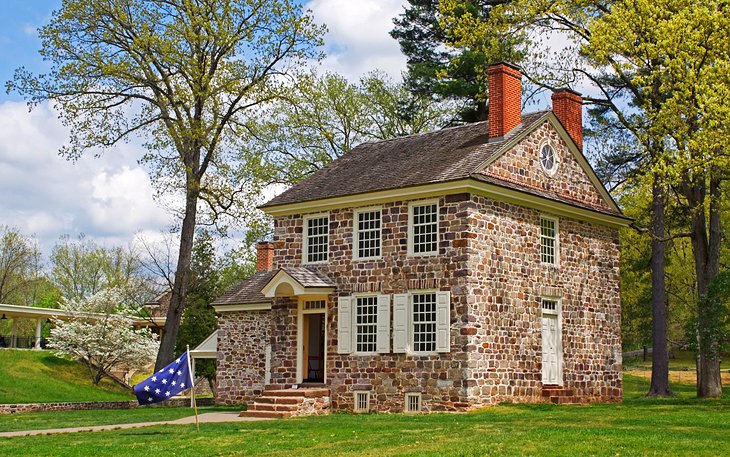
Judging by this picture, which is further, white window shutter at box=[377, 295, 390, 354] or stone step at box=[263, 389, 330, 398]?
stone step at box=[263, 389, 330, 398]

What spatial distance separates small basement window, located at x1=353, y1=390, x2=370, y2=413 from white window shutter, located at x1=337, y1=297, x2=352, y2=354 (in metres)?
1.08

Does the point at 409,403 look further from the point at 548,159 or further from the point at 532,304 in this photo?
the point at 548,159

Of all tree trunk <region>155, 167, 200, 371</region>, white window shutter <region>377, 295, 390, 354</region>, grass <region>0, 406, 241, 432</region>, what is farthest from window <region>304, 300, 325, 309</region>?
tree trunk <region>155, 167, 200, 371</region>

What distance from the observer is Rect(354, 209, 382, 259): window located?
2327cm

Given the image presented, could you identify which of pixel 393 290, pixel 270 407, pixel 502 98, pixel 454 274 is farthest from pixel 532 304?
pixel 270 407

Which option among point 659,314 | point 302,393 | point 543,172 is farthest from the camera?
point 659,314

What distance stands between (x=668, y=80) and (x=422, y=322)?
29.3 ft

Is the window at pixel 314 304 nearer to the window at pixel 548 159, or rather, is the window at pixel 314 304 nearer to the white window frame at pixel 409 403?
the white window frame at pixel 409 403

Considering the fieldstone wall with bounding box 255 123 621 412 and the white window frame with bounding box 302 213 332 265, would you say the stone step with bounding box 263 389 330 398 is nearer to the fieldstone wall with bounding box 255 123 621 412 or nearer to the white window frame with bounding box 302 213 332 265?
the fieldstone wall with bounding box 255 123 621 412

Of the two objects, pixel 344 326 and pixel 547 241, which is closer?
pixel 344 326

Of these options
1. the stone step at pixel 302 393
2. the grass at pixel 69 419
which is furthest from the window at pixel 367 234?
the grass at pixel 69 419

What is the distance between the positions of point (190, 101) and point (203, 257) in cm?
1225

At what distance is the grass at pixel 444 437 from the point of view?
43.3 feet

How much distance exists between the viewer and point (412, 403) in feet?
72.0
